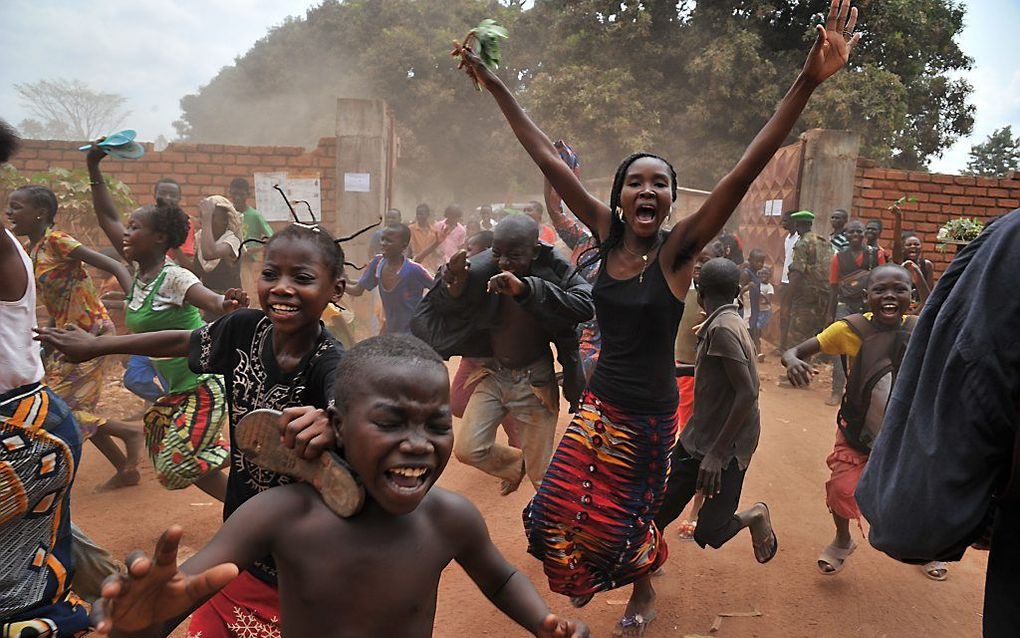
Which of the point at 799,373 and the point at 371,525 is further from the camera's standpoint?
the point at 799,373

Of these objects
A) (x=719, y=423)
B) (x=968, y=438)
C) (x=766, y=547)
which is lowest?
(x=766, y=547)

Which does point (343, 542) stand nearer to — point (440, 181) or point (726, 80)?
point (726, 80)

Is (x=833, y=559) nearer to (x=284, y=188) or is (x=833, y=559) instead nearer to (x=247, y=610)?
(x=247, y=610)

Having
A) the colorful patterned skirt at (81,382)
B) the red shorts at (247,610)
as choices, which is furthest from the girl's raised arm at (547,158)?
the colorful patterned skirt at (81,382)

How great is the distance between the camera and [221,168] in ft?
35.2

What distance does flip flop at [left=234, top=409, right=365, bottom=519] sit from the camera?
1.65 m

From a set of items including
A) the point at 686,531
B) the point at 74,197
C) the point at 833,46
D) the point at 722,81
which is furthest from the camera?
the point at 722,81

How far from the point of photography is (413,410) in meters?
1.68

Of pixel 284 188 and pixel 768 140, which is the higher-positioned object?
pixel 768 140

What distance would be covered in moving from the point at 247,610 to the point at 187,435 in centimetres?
159

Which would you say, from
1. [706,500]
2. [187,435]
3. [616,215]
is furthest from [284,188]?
[706,500]

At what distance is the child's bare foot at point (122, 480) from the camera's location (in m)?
5.03

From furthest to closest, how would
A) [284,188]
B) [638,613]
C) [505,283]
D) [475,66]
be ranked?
[284,188] < [638,613] < [505,283] < [475,66]

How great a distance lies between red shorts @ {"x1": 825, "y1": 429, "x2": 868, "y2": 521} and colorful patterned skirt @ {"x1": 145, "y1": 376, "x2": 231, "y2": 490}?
328cm
